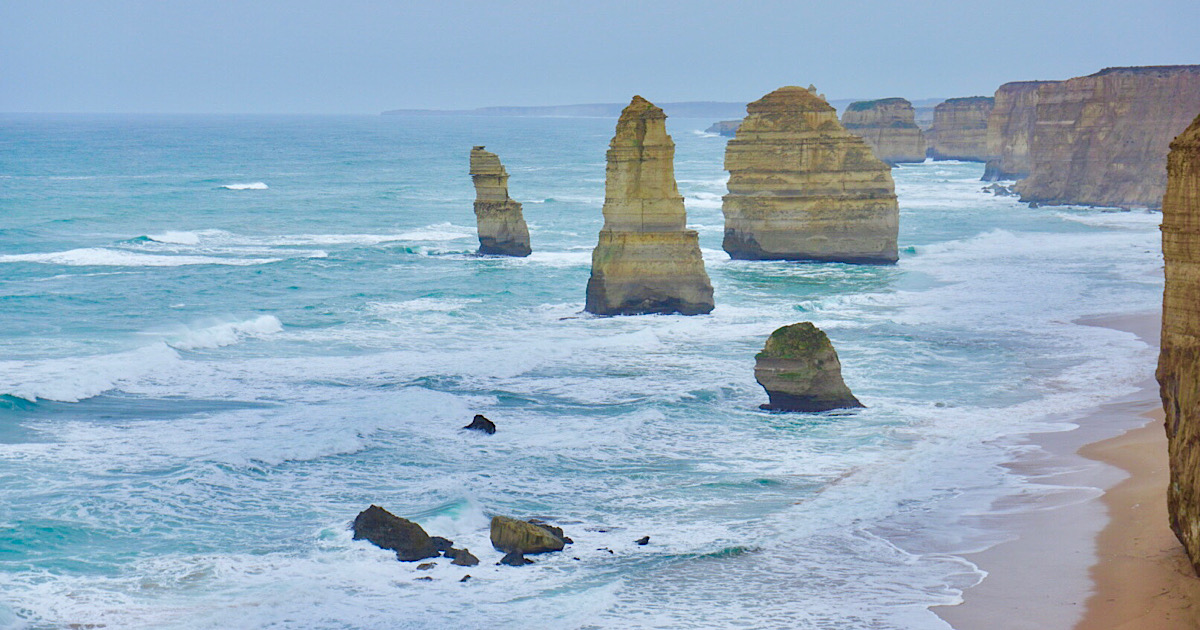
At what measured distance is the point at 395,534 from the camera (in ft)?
49.8

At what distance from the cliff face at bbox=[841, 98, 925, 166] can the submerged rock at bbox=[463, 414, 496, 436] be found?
333 feet

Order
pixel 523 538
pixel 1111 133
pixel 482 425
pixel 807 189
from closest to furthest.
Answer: pixel 523 538 → pixel 482 425 → pixel 807 189 → pixel 1111 133

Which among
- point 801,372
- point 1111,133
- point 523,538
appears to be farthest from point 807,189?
point 1111,133

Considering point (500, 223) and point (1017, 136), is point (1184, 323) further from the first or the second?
point (1017, 136)

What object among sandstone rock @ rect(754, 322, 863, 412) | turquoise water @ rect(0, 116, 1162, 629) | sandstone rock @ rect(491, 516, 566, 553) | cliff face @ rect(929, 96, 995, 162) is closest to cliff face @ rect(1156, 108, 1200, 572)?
turquoise water @ rect(0, 116, 1162, 629)

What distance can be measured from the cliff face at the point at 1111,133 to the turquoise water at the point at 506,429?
19.5 metres

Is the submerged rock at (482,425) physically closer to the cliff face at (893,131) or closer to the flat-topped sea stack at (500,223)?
the flat-topped sea stack at (500,223)

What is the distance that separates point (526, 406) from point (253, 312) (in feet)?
45.0

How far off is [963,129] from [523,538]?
400 ft

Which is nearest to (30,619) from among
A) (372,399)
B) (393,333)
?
(372,399)

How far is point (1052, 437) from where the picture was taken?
20.8 m

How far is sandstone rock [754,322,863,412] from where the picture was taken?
71.9ft

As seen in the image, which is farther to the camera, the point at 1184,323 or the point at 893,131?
the point at 893,131

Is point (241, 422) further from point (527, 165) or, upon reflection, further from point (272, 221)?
point (527, 165)
